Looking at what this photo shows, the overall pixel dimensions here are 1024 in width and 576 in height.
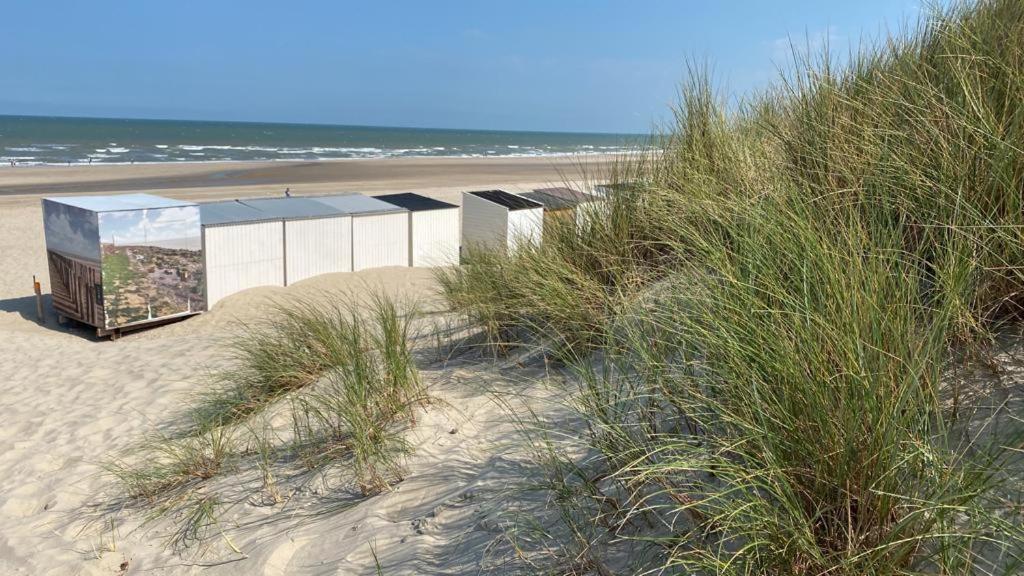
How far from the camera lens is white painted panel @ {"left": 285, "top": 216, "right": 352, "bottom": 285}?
13.5 metres

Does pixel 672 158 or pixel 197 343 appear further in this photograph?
pixel 197 343

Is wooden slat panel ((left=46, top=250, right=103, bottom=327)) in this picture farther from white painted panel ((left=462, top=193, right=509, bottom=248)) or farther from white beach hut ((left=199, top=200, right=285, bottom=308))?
white painted panel ((left=462, top=193, right=509, bottom=248))

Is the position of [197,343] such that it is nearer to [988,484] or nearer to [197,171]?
[988,484]

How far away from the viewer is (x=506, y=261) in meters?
5.71

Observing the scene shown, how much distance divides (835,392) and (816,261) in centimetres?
61

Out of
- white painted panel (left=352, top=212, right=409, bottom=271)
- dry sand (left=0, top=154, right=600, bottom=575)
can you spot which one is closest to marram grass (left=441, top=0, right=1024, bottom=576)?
dry sand (left=0, top=154, right=600, bottom=575)

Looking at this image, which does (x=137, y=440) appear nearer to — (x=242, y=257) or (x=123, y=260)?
(x=123, y=260)

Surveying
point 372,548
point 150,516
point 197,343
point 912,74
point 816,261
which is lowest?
A: point 197,343

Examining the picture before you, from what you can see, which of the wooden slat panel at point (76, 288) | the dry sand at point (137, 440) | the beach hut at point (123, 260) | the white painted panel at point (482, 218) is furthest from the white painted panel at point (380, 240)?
the wooden slat panel at point (76, 288)

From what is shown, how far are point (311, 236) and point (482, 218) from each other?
3.34m

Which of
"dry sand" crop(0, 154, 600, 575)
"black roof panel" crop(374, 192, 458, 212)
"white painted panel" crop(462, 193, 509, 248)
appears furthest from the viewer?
"black roof panel" crop(374, 192, 458, 212)

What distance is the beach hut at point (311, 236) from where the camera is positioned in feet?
44.3

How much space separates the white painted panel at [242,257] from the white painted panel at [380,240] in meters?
1.59

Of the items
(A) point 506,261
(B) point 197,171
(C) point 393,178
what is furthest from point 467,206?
(B) point 197,171
